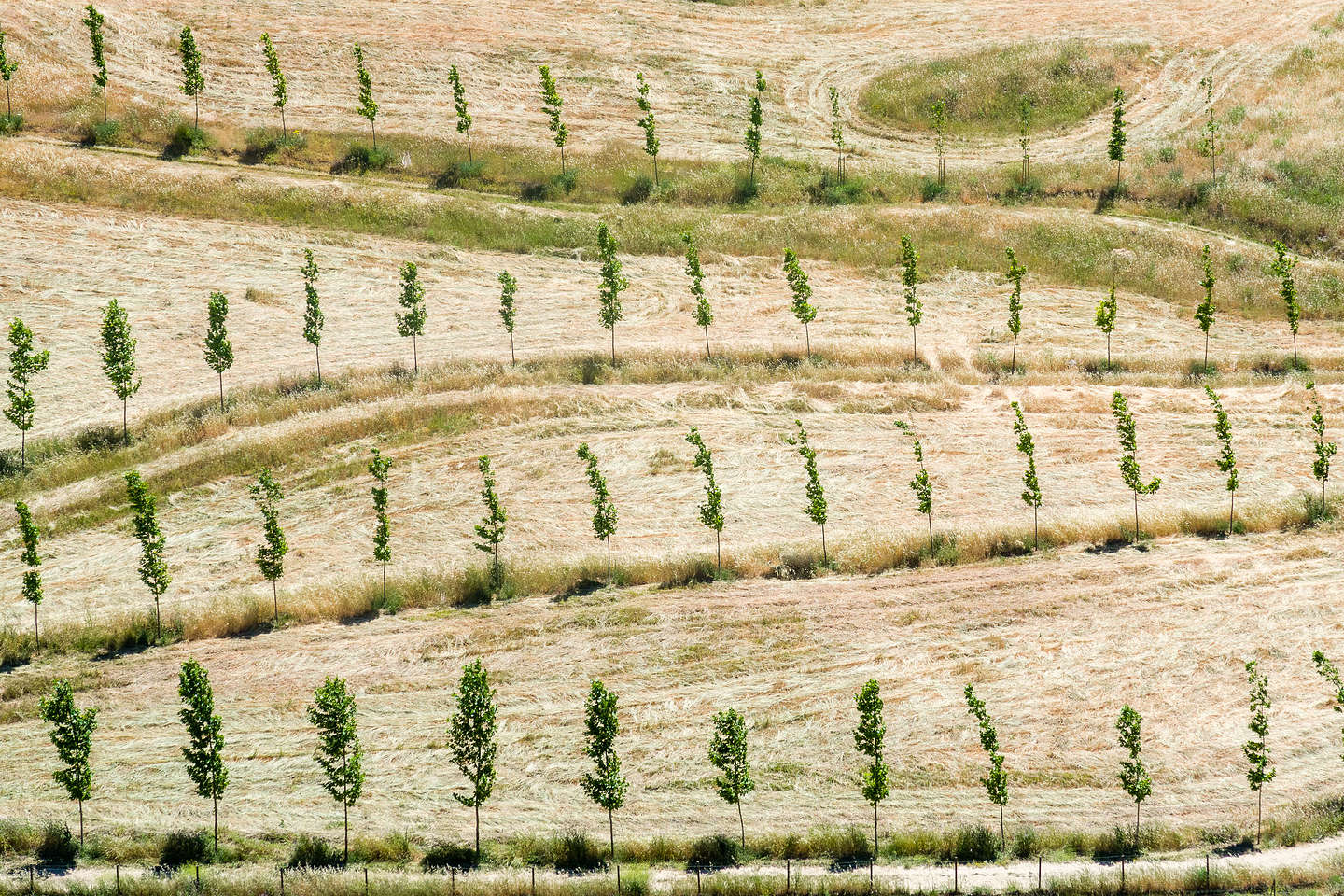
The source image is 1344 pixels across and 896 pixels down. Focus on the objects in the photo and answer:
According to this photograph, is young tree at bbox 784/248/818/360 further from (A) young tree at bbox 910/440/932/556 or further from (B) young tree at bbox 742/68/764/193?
(B) young tree at bbox 742/68/764/193

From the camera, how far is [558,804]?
46406 mm

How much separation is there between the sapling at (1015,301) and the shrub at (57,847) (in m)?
50.6

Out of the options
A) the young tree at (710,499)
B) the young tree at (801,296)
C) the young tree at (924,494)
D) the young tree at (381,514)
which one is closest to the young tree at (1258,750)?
the young tree at (924,494)

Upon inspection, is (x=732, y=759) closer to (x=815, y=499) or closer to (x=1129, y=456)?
(x=815, y=499)

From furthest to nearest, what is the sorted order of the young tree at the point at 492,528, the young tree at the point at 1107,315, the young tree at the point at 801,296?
the young tree at the point at 801,296, the young tree at the point at 1107,315, the young tree at the point at 492,528

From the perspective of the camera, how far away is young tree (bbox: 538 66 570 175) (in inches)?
3479

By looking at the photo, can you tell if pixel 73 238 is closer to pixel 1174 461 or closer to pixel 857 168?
pixel 857 168

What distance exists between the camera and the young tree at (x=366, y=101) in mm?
89188

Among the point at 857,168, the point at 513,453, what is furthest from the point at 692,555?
the point at 857,168

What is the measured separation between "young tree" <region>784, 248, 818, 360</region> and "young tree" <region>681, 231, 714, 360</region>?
477 cm

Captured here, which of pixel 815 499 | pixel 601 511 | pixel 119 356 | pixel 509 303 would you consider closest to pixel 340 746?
pixel 601 511

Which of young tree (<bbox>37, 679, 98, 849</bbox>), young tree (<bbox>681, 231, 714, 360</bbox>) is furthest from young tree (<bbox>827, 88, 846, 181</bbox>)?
young tree (<bbox>37, 679, 98, 849</bbox>)

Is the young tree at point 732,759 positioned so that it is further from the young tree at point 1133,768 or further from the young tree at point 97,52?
the young tree at point 97,52

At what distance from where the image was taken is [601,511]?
190ft
